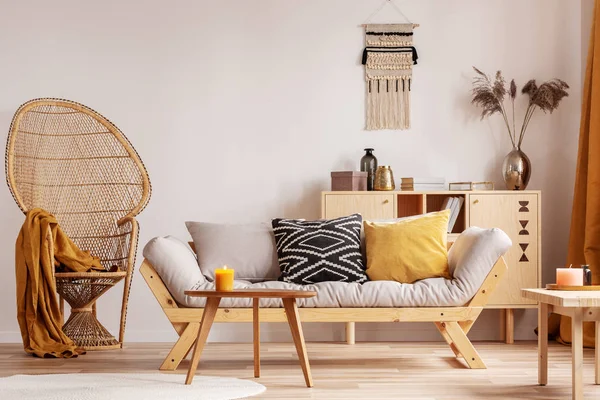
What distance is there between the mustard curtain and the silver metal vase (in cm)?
30

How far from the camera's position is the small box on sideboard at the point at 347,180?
4.78 meters

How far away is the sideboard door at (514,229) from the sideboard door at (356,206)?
0.54m

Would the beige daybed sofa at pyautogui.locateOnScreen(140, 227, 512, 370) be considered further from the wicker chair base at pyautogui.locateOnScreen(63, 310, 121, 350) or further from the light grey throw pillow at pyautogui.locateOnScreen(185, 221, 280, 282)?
the wicker chair base at pyautogui.locateOnScreen(63, 310, 121, 350)

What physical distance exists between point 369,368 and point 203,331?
92 centimetres

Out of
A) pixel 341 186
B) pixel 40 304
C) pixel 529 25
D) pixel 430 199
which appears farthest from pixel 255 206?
pixel 529 25

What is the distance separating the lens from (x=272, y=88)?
16.8ft

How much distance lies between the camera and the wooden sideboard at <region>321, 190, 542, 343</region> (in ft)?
15.5

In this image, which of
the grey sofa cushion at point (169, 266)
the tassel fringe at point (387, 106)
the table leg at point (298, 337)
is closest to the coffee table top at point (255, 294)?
the table leg at point (298, 337)

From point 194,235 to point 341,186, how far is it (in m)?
1.01

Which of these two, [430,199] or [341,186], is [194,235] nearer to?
[341,186]

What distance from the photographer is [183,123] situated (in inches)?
200

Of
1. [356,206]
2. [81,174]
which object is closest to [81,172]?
[81,174]

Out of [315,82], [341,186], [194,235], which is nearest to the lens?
[194,235]

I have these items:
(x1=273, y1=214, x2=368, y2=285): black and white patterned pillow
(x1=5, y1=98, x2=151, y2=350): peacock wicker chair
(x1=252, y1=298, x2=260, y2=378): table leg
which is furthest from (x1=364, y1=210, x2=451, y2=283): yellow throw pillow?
(x1=5, y1=98, x2=151, y2=350): peacock wicker chair
